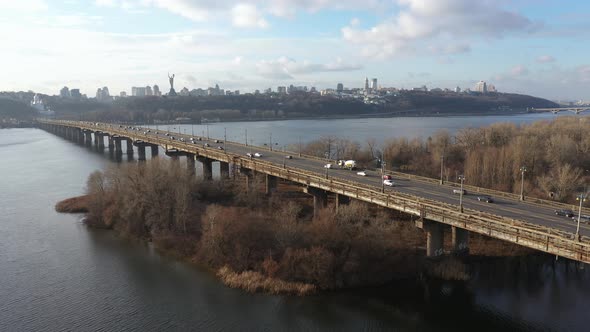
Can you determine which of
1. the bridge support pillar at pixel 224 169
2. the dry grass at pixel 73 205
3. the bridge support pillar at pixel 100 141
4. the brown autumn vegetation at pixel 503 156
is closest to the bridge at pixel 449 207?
the bridge support pillar at pixel 224 169

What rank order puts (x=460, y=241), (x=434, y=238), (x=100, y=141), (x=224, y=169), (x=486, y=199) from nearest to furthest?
(x=434, y=238) < (x=486, y=199) < (x=460, y=241) < (x=224, y=169) < (x=100, y=141)

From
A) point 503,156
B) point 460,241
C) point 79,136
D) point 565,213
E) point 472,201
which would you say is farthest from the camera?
point 79,136

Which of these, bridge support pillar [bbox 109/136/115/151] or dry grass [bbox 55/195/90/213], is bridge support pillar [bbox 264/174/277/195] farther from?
bridge support pillar [bbox 109/136/115/151]

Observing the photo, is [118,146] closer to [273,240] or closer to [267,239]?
[267,239]

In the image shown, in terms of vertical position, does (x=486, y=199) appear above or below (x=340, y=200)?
above

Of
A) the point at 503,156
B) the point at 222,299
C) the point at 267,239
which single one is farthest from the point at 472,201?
the point at 503,156

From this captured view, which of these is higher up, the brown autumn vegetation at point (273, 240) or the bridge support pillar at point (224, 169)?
the bridge support pillar at point (224, 169)

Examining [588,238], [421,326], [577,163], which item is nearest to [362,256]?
[421,326]

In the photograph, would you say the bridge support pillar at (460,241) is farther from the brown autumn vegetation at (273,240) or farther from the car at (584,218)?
the car at (584,218)
